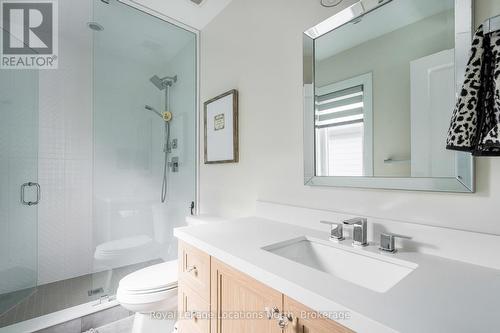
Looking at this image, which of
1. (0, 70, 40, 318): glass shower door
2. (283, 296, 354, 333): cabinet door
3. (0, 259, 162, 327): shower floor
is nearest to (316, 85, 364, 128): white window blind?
(283, 296, 354, 333): cabinet door

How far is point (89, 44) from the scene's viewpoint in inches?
78.5

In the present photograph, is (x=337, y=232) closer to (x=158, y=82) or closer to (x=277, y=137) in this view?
(x=277, y=137)

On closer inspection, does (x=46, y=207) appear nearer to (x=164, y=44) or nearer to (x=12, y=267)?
(x=12, y=267)

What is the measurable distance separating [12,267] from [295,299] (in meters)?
2.47

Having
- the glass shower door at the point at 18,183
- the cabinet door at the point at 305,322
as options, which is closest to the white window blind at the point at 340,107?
the cabinet door at the point at 305,322

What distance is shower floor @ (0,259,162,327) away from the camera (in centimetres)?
171

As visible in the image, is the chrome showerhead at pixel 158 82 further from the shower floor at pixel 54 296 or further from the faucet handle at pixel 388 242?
the faucet handle at pixel 388 242

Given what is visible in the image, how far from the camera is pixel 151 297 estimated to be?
1.35m

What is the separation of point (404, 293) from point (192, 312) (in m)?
0.89

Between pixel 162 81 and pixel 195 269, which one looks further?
pixel 162 81

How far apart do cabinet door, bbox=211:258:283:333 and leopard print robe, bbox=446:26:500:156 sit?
2.21 ft

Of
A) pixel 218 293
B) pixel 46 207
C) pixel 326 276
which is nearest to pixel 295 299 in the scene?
pixel 326 276

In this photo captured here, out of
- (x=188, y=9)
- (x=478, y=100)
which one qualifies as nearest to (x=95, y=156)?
(x=188, y=9)

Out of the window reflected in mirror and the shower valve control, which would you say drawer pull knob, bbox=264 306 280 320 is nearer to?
the window reflected in mirror
